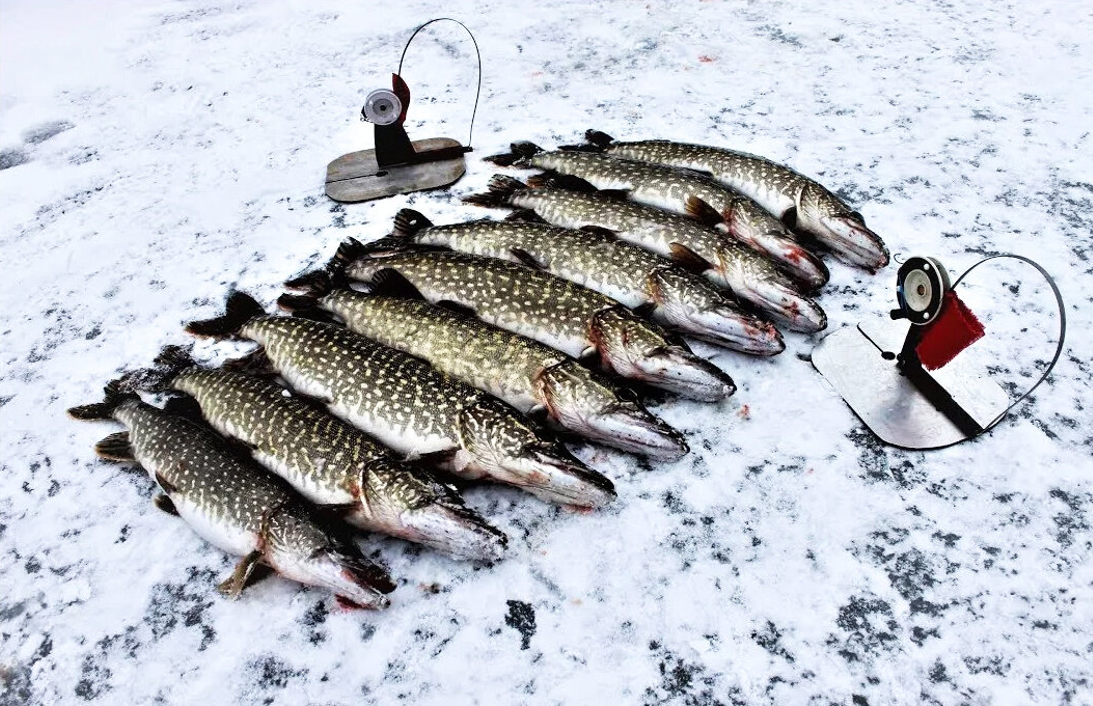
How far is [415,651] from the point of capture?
2.56 meters

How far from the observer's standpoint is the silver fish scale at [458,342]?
3264 millimetres

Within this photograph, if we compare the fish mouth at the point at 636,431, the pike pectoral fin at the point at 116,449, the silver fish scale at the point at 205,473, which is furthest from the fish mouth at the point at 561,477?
the pike pectoral fin at the point at 116,449

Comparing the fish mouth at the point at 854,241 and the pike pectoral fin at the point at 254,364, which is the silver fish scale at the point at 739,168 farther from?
the pike pectoral fin at the point at 254,364

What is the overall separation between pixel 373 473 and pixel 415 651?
0.70m

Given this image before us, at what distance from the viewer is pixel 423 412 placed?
121 inches

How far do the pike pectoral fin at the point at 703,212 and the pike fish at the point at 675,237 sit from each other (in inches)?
2.1

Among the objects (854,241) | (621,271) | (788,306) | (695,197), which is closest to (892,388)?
(788,306)

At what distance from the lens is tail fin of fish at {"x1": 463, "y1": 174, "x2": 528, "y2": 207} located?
4.71 meters

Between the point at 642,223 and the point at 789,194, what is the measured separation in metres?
0.95

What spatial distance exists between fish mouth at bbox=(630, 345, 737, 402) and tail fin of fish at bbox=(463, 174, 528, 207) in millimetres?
1875

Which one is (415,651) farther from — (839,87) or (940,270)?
(839,87)

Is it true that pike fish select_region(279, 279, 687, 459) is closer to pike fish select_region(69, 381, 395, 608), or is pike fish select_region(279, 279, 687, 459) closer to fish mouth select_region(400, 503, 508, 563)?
fish mouth select_region(400, 503, 508, 563)

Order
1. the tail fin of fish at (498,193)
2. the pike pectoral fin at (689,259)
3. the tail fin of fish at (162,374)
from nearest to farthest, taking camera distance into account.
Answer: the tail fin of fish at (162,374)
the pike pectoral fin at (689,259)
the tail fin of fish at (498,193)

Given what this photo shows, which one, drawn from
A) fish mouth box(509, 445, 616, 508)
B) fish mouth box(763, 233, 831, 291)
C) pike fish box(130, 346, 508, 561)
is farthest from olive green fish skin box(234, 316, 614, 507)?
fish mouth box(763, 233, 831, 291)
